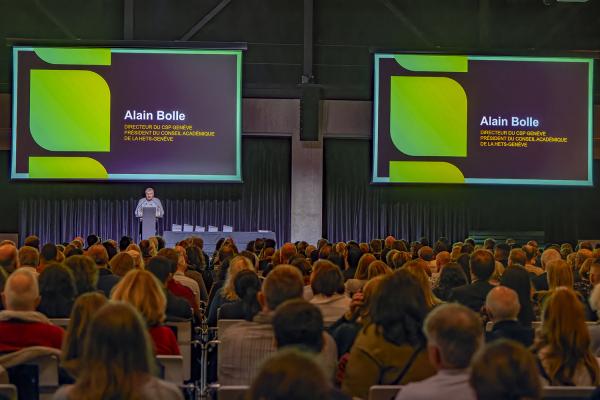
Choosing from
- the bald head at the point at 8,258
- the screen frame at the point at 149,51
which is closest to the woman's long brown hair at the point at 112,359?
the bald head at the point at 8,258

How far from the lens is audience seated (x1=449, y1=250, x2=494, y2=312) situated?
6.47m

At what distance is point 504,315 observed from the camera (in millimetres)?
4789

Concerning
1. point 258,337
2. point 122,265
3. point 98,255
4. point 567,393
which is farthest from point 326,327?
point 98,255

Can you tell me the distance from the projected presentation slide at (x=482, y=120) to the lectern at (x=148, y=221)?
3803 millimetres

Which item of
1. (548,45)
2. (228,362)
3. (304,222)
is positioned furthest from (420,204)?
(228,362)

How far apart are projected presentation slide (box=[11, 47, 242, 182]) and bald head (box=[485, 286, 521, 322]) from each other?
11144mm

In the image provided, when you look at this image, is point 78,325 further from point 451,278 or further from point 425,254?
point 425,254

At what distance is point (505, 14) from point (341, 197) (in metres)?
5.18

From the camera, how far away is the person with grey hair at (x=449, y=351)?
9.84 feet

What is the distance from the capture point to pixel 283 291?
4508mm

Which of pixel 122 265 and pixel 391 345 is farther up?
pixel 122 265

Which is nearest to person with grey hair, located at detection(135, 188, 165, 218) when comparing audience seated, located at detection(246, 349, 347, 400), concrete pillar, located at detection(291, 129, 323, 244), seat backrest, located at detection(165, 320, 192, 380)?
concrete pillar, located at detection(291, 129, 323, 244)

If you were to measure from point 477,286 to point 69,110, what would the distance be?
10.5 meters

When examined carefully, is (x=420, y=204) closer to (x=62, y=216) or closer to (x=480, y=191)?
(x=480, y=191)
